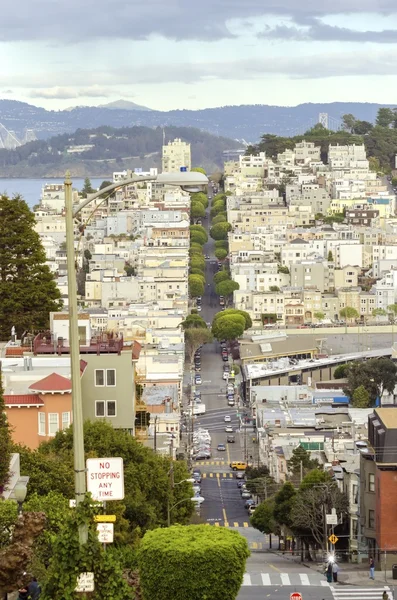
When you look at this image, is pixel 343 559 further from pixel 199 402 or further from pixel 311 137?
pixel 311 137

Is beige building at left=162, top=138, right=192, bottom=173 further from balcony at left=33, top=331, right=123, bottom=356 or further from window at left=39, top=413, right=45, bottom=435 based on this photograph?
window at left=39, top=413, right=45, bottom=435

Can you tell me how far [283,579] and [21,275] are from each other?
8499 millimetres

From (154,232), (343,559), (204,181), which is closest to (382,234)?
(154,232)

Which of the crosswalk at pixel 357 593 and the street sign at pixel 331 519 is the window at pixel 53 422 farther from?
the street sign at pixel 331 519

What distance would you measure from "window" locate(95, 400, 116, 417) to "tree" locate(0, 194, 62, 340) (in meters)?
3.60

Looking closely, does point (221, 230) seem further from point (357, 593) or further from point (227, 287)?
point (357, 593)

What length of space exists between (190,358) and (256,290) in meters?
16.0

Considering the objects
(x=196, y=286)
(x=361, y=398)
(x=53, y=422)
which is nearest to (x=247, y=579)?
(x=53, y=422)

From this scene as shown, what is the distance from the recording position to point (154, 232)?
443ft

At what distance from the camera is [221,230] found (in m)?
139

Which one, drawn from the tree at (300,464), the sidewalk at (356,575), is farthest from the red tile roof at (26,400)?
the tree at (300,464)

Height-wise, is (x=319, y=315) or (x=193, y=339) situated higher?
(x=319, y=315)

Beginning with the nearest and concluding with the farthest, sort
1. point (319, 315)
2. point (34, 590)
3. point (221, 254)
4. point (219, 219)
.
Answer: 1. point (34, 590)
2. point (319, 315)
3. point (221, 254)
4. point (219, 219)

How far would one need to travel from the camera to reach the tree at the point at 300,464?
1885 inches
